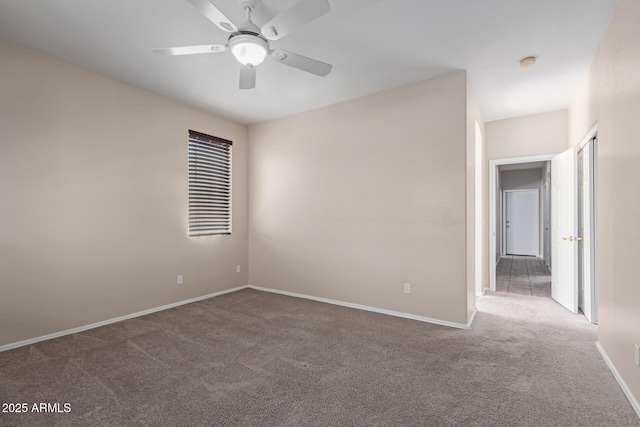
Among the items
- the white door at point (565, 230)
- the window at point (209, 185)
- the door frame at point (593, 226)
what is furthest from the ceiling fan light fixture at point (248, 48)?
the white door at point (565, 230)

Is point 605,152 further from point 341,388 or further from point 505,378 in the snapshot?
point 341,388

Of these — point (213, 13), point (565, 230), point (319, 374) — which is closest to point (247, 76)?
point (213, 13)

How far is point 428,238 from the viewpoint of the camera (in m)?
3.52

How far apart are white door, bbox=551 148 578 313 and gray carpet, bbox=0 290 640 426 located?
1.86 ft

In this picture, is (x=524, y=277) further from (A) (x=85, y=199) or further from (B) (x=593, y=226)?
(A) (x=85, y=199)

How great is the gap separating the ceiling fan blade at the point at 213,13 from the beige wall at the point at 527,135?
4.47 meters

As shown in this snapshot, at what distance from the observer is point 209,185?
15.2 ft

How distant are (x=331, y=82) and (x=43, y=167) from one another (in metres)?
3.05

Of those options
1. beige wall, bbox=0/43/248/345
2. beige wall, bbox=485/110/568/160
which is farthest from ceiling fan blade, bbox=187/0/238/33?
beige wall, bbox=485/110/568/160

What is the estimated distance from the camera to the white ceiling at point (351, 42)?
232cm

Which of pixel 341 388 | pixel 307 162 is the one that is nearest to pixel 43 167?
pixel 307 162

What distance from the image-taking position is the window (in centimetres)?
441

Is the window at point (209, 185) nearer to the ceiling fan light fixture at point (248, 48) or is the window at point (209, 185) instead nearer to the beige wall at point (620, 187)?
the ceiling fan light fixture at point (248, 48)

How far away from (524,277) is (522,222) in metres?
4.09
